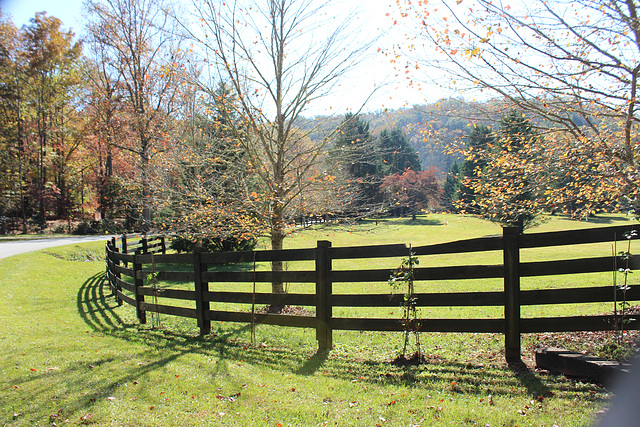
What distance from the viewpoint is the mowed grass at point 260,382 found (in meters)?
3.39

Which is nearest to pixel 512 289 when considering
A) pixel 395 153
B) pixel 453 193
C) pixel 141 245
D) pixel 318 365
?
pixel 318 365

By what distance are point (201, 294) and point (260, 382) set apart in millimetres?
2622

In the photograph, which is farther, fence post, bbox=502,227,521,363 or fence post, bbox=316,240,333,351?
fence post, bbox=316,240,333,351

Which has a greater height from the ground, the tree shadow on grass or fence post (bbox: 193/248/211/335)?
fence post (bbox: 193/248/211/335)

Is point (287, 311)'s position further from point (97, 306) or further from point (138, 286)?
point (97, 306)

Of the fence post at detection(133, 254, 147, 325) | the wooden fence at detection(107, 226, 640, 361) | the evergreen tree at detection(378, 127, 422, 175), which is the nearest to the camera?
the wooden fence at detection(107, 226, 640, 361)

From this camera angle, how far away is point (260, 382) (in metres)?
4.36

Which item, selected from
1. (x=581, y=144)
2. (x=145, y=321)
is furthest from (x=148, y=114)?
(x=581, y=144)

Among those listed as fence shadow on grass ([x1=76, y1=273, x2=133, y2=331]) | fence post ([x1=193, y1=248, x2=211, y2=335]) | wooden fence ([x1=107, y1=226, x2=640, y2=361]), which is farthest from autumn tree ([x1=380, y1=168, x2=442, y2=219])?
fence shadow on grass ([x1=76, y1=273, x2=133, y2=331])

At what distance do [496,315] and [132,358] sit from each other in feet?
26.3

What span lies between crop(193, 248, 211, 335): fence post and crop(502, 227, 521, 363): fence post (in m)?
4.56

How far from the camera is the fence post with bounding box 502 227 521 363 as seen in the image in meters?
4.43

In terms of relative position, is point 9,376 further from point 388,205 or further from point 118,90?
point 118,90

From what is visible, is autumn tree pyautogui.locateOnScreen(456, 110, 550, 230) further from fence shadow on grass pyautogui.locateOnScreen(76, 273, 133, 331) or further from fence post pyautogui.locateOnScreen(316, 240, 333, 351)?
fence shadow on grass pyautogui.locateOnScreen(76, 273, 133, 331)
